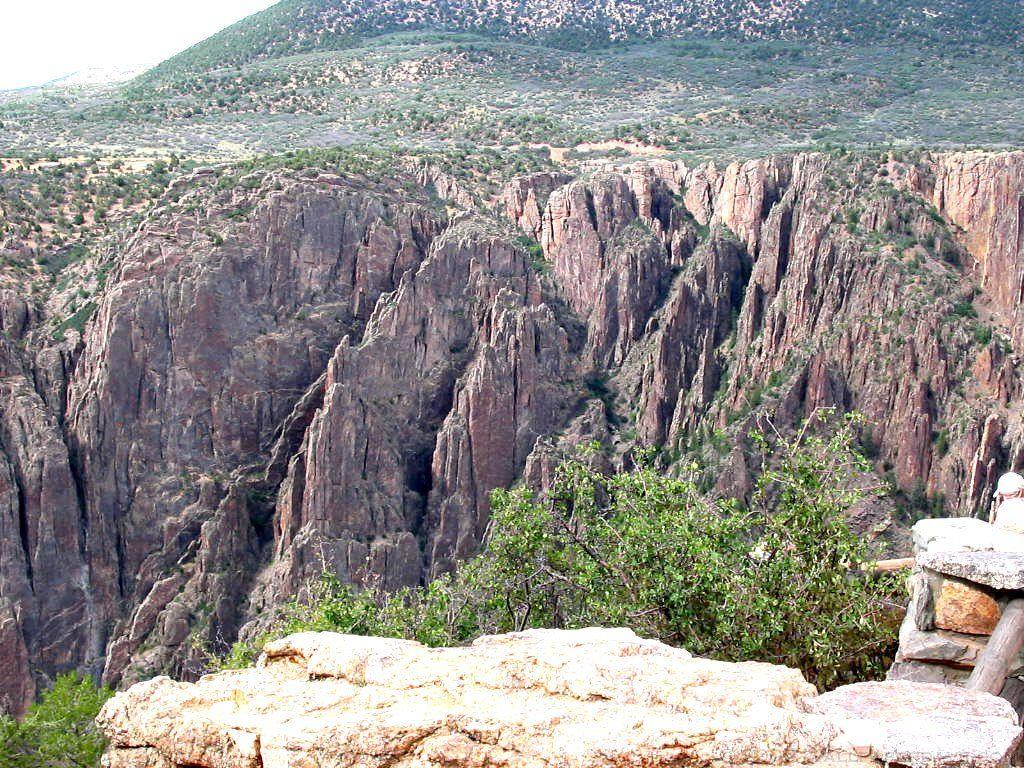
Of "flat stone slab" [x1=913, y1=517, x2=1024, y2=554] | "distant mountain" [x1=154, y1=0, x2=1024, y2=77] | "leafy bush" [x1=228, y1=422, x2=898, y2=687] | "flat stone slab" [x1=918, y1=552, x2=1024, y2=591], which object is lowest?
"leafy bush" [x1=228, y1=422, x2=898, y2=687]

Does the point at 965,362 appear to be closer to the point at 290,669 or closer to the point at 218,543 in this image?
the point at 218,543

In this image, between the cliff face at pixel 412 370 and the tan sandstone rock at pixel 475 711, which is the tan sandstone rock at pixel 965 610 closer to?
the tan sandstone rock at pixel 475 711

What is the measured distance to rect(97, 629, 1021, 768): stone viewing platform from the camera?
→ 886cm

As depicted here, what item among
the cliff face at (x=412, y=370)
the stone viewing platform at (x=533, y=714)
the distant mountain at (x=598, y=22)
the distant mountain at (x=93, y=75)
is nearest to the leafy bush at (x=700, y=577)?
the stone viewing platform at (x=533, y=714)

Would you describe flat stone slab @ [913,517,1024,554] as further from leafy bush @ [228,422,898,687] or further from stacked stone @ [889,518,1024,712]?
leafy bush @ [228,422,898,687]

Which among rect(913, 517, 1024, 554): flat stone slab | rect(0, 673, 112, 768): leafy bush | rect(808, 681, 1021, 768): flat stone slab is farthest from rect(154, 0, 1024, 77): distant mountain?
rect(808, 681, 1021, 768): flat stone slab

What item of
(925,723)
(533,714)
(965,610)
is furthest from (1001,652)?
(533,714)

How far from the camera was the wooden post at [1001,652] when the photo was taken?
12336 millimetres

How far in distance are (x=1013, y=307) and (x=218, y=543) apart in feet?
122

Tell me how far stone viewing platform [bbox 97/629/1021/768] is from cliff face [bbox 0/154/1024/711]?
117 ft

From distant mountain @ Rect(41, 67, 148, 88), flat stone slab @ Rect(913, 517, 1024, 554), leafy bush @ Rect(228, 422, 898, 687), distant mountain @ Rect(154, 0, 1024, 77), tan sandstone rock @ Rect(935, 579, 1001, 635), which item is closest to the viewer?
tan sandstone rock @ Rect(935, 579, 1001, 635)

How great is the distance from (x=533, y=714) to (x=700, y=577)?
288 inches

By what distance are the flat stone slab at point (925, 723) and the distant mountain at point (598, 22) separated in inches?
3854

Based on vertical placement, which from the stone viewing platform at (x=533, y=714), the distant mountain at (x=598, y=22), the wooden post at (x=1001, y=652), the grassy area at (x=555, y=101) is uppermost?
the distant mountain at (x=598, y=22)
